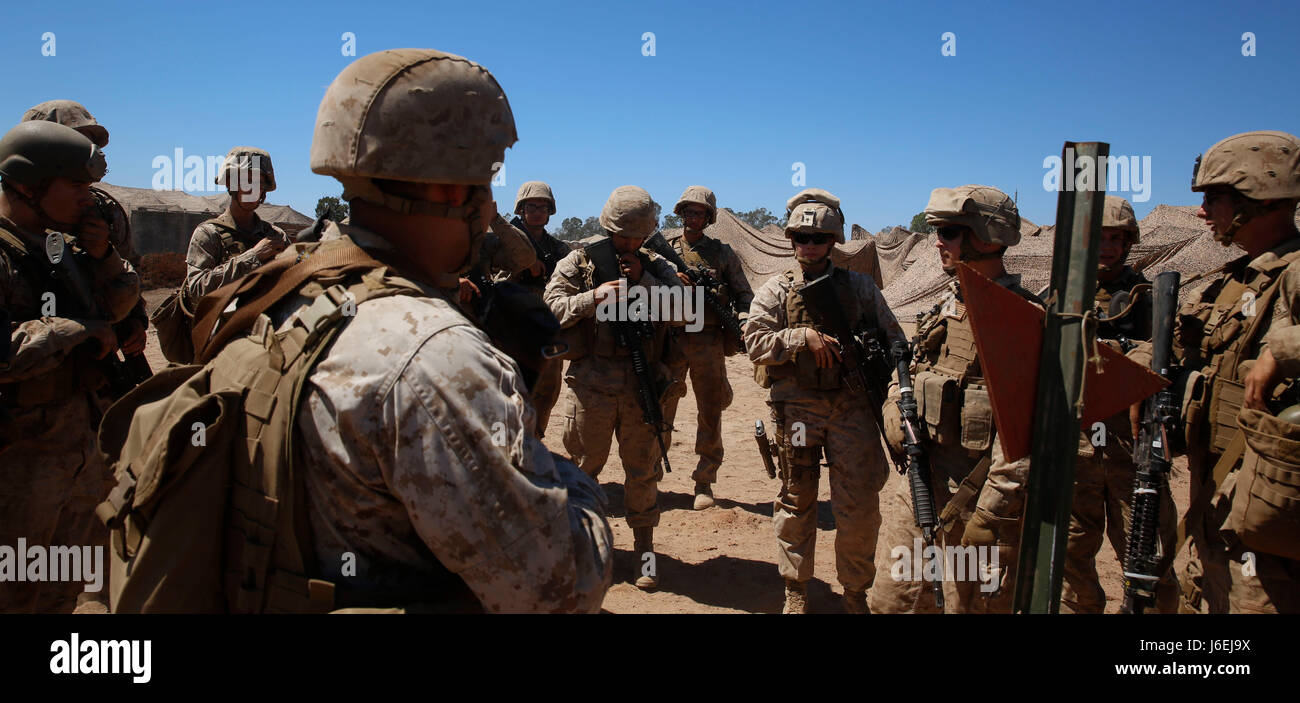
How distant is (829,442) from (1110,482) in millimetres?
1626

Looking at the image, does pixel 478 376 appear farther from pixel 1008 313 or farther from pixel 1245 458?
pixel 1245 458

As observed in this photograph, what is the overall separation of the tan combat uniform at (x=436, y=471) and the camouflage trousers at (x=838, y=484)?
3.26 metres

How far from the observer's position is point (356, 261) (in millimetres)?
1669

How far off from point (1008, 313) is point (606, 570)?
105 cm

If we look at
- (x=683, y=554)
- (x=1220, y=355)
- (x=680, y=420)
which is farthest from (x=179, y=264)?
(x=1220, y=355)

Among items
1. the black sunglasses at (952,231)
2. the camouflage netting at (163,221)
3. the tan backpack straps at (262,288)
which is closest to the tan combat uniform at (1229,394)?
the black sunglasses at (952,231)

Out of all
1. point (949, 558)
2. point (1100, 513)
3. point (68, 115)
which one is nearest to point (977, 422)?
point (949, 558)

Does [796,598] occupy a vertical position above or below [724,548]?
above

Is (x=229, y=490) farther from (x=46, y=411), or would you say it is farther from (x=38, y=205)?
(x=38, y=205)

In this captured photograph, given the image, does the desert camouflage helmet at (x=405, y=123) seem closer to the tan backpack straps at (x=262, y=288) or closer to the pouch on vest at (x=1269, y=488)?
the tan backpack straps at (x=262, y=288)

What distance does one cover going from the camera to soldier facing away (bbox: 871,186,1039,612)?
350cm

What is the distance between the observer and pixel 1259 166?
320cm

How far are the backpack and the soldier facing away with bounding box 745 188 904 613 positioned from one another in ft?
11.0
